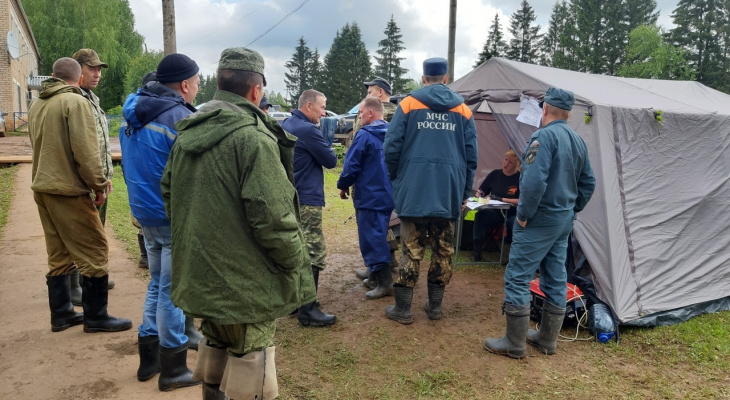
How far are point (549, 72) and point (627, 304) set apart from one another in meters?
2.88

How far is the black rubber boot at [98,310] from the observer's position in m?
3.56

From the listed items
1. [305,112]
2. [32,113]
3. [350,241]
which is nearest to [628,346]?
[305,112]

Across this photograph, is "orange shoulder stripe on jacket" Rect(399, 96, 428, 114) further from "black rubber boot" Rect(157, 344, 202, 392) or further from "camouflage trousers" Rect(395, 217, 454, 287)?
"black rubber boot" Rect(157, 344, 202, 392)

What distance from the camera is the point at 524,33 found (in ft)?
152

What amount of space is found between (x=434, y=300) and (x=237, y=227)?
8.61 ft

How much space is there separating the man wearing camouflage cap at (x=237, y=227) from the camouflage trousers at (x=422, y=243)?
198 cm

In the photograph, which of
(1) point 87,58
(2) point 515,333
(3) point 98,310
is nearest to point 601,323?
(2) point 515,333

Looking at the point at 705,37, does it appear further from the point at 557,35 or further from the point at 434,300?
the point at 434,300

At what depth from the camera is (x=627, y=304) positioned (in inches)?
163

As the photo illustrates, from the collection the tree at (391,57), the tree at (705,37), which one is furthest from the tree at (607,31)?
the tree at (391,57)

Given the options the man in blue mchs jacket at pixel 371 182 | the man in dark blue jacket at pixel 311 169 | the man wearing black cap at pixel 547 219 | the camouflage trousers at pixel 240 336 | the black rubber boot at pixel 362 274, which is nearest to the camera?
the camouflage trousers at pixel 240 336

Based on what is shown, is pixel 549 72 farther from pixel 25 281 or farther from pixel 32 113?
pixel 25 281

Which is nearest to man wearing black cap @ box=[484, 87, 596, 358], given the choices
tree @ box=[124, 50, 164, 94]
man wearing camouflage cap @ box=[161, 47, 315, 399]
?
man wearing camouflage cap @ box=[161, 47, 315, 399]

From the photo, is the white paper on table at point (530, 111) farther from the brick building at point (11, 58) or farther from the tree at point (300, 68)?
the tree at point (300, 68)
